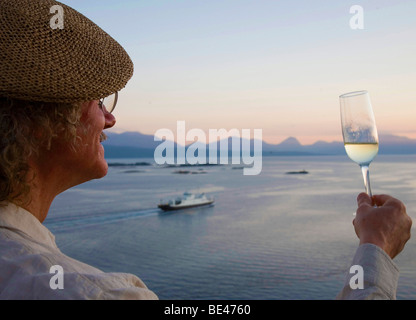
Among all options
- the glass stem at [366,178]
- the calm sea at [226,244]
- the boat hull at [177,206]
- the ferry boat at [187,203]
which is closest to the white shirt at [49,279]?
the glass stem at [366,178]

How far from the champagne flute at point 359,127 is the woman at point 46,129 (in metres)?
0.62

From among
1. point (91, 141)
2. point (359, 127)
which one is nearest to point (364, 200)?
point (359, 127)

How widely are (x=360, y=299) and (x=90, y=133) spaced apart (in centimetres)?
68

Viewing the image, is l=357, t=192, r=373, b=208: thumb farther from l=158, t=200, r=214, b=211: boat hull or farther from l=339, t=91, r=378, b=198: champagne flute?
l=158, t=200, r=214, b=211: boat hull

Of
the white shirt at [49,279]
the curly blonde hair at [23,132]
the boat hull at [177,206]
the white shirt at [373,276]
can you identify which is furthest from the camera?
the boat hull at [177,206]

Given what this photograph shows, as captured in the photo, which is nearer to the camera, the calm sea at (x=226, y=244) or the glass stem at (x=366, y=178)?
the glass stem at (x=366, y=178)

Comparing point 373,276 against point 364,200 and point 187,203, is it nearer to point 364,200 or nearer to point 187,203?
point 364,200

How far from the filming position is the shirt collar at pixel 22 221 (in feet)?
2.65

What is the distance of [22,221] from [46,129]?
20 cm

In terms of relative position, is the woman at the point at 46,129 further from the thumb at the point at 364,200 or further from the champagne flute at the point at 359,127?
the champagne flute at the point at 359,127
